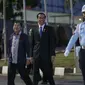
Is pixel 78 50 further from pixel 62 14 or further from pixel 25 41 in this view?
pixel 62 14

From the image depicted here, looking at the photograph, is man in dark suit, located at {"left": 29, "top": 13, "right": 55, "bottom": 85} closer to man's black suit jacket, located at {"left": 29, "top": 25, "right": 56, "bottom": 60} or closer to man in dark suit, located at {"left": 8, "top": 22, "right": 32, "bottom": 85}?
man's black suit jacket, located at {"left": 29, "top": 25, "right": 56, "bottom": 60}

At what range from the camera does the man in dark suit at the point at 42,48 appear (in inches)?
340

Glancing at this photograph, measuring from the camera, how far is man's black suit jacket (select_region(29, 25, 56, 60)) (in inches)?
340

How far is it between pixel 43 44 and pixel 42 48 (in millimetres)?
97

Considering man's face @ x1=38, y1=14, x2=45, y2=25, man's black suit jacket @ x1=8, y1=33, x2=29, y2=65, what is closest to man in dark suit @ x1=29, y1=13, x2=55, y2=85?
man's face @ x1=38, y1=14, x2=45, y2=25

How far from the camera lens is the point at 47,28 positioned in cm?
884

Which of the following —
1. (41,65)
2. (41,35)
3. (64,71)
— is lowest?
(64,71)

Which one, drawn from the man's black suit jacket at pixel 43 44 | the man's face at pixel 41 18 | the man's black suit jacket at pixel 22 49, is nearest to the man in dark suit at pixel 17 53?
the man's black suit jacket at pixel 22 49

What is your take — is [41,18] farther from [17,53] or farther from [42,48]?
[17,53]

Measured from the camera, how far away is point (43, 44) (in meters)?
8.69

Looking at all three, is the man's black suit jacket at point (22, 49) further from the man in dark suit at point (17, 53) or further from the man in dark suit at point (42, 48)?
the man in dark suit at point (42, 48)

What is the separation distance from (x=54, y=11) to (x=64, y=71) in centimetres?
3412

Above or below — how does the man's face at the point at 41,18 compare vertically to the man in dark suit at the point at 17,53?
above

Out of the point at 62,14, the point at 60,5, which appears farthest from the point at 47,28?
the point at 60,5
